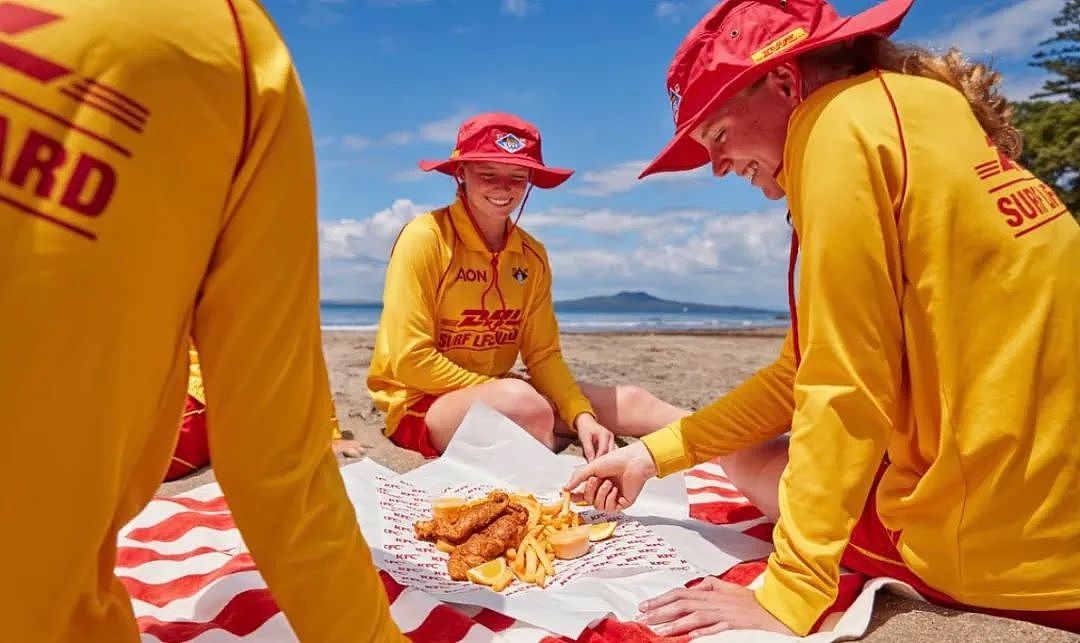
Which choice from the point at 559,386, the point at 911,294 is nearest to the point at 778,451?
the point at 911,294

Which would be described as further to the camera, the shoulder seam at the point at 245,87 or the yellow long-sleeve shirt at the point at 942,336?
the yellow long-sleeve shirt at the point at 942,336

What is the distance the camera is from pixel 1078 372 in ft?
5.06

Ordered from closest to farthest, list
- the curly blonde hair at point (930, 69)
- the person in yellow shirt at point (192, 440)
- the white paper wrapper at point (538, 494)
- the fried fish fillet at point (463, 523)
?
the curly blonde hair at point (930, 69) → the white paper wrapper at point (538, 494) → the fried fish fillet at point (463, 523) → the person in yellow shirt at point (192, 440)

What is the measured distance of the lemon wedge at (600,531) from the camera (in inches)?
94.2

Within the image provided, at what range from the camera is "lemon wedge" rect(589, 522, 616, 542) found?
2.39 metres

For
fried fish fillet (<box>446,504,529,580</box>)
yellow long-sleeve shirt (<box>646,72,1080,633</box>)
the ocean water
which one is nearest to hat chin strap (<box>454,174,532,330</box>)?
fried fish fillet (<box>446,504,529,580</box>)

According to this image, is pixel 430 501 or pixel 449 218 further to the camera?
pixel 449 218

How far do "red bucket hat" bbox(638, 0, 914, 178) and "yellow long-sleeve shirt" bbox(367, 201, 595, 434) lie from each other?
1958 millimetres

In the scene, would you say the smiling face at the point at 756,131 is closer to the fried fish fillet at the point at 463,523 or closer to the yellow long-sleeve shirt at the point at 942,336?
the yellow long-sleeve shirt at the point at 942,336

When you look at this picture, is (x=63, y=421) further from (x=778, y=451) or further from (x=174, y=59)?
(x=778, y=451)

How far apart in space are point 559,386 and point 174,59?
3.20m

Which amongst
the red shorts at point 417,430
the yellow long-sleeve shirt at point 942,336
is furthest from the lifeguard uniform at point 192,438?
the yellow long-sleeve shirt at point 942,336

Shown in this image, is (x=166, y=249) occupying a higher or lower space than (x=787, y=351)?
higher

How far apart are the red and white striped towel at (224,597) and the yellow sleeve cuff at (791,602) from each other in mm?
256
